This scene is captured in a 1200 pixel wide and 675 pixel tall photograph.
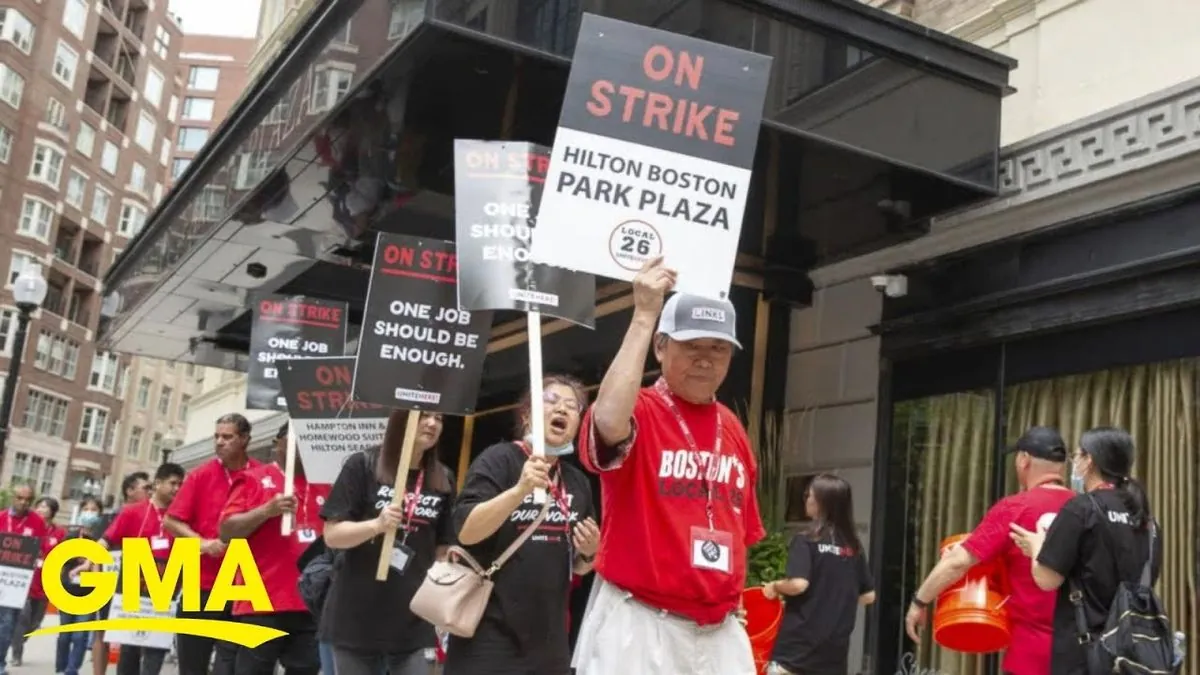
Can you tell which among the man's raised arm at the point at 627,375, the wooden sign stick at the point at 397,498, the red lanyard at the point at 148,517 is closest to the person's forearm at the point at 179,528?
the red lanyard at the point at 148,517

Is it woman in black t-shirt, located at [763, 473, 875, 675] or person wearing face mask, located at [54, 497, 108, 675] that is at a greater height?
woman in black t-shirt, located at [763, 473, 875, 675]

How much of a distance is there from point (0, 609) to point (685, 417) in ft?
34.6

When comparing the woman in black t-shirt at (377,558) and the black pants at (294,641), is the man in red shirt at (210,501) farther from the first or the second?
the woman in black t-shirt at (377,558)

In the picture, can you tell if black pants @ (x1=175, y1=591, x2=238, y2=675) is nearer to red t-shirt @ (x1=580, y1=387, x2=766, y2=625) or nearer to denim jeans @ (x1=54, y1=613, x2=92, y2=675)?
red t-shirt @ (x1=580, y1=387, x2=766, y2=625)

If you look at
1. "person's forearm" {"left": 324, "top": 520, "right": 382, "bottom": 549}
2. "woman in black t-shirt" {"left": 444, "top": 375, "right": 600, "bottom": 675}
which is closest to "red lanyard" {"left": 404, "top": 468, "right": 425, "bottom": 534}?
"person's forearm" {"left": 324, "top": 520, "right": 382, "bottom": 549}

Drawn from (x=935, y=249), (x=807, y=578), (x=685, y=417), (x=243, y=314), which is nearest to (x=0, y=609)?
(x=243, y=314)

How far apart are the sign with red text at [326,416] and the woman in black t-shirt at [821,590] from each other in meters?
2.65

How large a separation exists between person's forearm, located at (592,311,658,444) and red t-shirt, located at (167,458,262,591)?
4.82 m

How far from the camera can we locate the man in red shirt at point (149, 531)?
845cm

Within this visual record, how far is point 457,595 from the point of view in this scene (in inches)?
176

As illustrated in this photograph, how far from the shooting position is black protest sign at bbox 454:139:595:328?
5.09 metres

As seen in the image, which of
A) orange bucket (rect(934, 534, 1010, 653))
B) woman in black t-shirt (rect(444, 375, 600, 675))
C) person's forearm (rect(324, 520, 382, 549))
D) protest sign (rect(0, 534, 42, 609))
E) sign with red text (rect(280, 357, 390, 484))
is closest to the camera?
woman in black t-shirt (rect(444, 375, 600, 675))

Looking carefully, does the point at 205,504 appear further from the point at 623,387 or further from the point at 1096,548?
the point at 1096,548

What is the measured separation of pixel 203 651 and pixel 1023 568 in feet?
15.6
